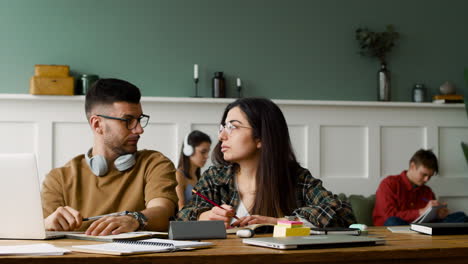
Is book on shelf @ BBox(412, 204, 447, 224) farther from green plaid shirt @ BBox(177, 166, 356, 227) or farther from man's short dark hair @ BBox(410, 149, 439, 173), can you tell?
green plaid shirt @ BBox(177, 166, 356, 227)

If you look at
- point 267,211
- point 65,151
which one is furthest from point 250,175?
point 65,151

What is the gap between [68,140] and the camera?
15.4 ft

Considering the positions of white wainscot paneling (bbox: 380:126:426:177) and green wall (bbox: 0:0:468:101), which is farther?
white wainscot paneling (bbox: 380:126:426:177)

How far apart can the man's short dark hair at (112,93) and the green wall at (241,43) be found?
2276mm

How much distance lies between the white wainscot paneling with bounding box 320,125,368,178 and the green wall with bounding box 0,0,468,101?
0.28 meters

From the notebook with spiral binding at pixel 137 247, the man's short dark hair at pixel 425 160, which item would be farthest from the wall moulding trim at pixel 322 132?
the notebook with spiral binding at pixel 137 247

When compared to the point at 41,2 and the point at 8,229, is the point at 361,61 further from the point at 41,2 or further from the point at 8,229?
the point at 8,229

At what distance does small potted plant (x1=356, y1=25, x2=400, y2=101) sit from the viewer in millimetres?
5215

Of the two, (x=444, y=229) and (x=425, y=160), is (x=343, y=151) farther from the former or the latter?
(x=444, y=229)

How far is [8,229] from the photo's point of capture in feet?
5.61

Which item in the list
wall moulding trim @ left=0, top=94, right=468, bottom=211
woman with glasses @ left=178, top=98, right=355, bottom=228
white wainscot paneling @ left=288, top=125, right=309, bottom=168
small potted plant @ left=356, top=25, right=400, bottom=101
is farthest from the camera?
small potted plant @ left=356, top=25, right=400, bottom=101

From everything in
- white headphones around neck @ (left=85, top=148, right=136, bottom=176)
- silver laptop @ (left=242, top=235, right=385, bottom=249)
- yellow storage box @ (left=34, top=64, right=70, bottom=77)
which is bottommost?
silver laptop @ (left=242, top=235, right=385, bottom=249)

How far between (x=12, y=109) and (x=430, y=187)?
3304 millimetres

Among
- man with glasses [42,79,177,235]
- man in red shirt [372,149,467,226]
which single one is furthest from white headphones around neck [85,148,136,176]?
man in red shirt [372,149,467,226]
